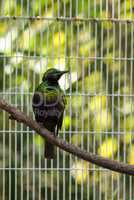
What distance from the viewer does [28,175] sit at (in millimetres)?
5105

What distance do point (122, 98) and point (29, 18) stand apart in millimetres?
813

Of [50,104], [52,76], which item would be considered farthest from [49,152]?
[52,76]

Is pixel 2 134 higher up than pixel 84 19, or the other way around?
pixel 84 19

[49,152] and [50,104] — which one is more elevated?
[50,104]

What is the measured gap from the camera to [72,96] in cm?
Answer: 513

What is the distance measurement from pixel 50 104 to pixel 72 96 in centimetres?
99

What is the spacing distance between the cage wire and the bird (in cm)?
83

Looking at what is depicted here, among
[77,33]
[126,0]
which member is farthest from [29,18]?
[126,0]

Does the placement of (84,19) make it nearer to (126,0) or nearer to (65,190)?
(126,0)

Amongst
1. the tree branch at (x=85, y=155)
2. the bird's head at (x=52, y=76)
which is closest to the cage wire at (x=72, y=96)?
the bird's head at (x=52, y=76)

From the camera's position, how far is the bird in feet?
13.5

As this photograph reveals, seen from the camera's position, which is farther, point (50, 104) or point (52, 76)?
point (52, 76)

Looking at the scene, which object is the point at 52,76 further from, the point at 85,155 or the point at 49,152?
the point at 85,155

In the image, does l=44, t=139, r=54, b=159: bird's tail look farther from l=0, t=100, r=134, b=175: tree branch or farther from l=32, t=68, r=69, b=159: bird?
l=0, t=100, r=134, b=175: tree branch
